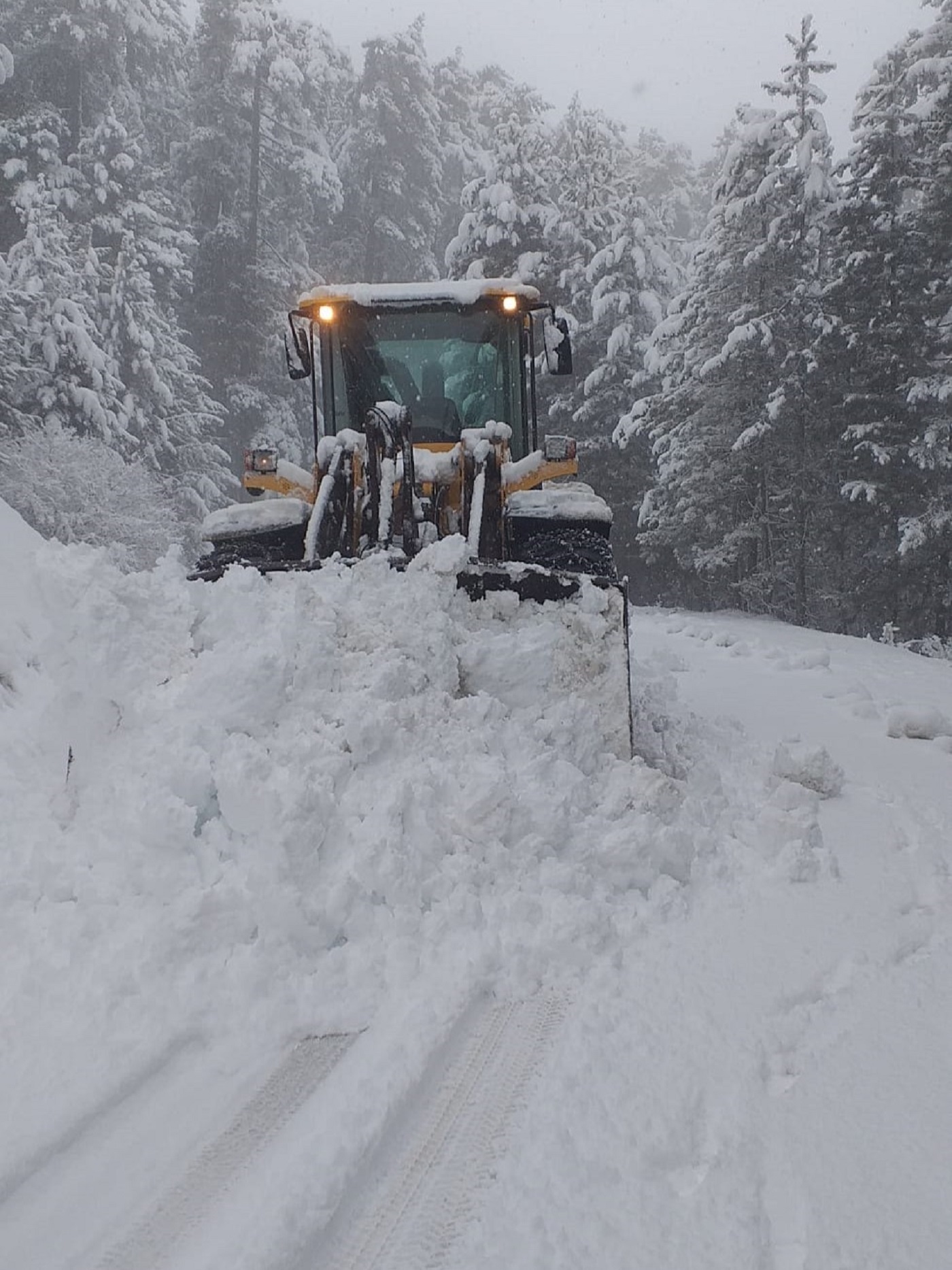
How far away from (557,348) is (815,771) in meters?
3.47

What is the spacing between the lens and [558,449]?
5883mm

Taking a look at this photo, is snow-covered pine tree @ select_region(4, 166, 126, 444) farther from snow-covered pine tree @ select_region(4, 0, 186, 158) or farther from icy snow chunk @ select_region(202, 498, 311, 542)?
icy snow chunk @ select_region(202, 498, 311, 542)

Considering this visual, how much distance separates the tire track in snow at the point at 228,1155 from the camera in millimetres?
1617

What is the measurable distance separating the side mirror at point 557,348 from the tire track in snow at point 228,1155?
16.5ft

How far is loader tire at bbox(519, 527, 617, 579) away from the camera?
4.89 metres

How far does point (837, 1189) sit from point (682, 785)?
7.07ft

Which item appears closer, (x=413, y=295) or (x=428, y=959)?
(x=428, y=959)

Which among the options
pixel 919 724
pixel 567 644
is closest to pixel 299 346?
pixel 567 644

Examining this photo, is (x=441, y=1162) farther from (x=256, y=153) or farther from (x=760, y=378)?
(x=256, y=153)

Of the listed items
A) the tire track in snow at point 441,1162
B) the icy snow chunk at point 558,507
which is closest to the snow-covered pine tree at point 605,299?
the icy snow chunk at point 558,507

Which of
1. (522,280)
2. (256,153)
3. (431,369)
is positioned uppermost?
(256,153)

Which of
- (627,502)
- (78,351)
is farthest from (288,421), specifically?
(627,502)

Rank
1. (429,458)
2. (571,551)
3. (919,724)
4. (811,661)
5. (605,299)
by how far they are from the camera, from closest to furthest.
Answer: (571,551) → (429,458) → (919,724) → (811,661) → (605,299)

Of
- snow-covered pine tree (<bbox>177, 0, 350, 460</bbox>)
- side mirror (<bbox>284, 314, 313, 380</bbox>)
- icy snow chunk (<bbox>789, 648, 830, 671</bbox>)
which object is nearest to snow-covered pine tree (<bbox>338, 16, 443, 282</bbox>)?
snow-covered pine tree (<bbox>177, 0, 350, 460</bbox>)
